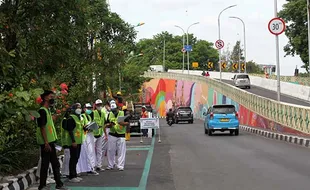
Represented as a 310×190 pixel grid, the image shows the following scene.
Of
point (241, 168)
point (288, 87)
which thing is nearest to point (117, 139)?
point (241, 168)

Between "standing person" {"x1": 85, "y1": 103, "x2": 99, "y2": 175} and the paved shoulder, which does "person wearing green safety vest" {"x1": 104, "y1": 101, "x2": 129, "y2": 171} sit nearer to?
"standing person" {"x1": 85, "y1": 103, "x2": 99, "y2": 175}

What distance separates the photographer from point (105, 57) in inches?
1064

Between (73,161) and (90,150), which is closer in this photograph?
(73,161)

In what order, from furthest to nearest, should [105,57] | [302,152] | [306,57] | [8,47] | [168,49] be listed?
[168,49] < [306,57] < [105,57] < [302,152] < [8,47]

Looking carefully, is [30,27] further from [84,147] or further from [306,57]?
[306,57]

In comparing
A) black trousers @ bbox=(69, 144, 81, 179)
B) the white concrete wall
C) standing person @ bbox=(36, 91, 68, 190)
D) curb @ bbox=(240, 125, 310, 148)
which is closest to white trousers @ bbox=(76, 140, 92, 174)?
black trousers @ bbox=(69, 144, 81, 179)

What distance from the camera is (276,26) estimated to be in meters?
28.5

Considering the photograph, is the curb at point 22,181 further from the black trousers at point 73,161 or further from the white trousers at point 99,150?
the white trousers at point 99,150

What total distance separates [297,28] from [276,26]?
133 ft

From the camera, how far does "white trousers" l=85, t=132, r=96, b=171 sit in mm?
13038

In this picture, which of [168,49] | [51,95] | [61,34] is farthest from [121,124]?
[168,49]

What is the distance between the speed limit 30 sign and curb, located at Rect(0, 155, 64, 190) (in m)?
19.4

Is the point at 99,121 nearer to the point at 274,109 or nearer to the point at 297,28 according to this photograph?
the point at 274,109

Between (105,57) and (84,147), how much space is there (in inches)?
565
